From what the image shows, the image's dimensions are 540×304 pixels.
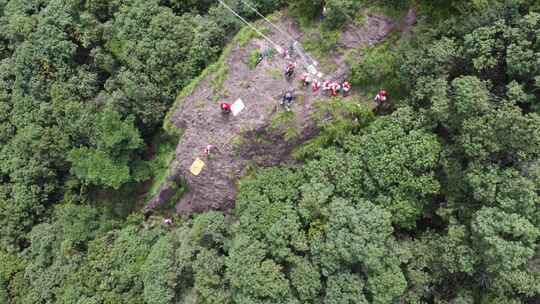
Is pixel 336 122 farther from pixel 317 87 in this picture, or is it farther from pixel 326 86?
pixel 317 87

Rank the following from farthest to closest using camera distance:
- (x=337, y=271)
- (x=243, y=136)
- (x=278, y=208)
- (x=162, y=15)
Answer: (x=162, y=15) < (x=243, y=136) < (x=278, y=208) < (x=337, y=271)

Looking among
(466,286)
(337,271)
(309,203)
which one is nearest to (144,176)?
(309,203)

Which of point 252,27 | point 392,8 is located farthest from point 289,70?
point 392,8

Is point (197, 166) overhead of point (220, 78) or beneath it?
beneath

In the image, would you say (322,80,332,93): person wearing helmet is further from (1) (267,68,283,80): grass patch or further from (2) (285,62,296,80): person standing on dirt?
(1) (267,68,283,80): grass patch

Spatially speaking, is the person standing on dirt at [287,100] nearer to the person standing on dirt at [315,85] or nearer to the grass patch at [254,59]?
the person standing on dirt at [315,85]

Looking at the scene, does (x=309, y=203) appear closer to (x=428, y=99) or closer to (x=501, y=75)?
(x=428, y=99)
